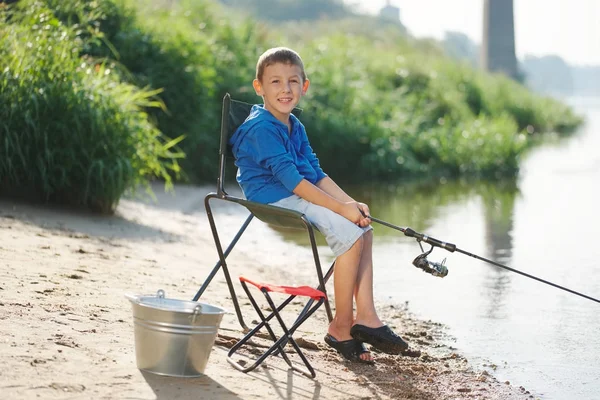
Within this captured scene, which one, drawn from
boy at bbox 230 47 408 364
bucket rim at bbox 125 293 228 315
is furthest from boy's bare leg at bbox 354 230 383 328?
bucket rim at bbox 125 293 228 315

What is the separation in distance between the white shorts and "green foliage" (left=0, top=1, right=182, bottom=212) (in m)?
3.79

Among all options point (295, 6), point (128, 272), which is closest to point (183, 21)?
point (128, 272)

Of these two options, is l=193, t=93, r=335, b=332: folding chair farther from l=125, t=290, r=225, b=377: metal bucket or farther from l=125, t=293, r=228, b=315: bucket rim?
l=125, t=290, r=225, b=377: metal bucket

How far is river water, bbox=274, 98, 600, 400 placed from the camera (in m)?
5.22

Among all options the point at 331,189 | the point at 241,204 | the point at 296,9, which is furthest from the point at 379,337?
the point at 296,9

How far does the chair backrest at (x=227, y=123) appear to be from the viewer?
4.71 m

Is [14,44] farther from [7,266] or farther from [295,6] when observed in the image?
[295,6]

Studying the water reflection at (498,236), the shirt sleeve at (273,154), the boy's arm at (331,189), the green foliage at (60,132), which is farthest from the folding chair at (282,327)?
the green foliage at (60,132)

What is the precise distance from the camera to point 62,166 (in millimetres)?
8219

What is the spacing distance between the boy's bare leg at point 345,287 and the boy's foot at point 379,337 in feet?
0.18

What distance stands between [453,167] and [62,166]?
9665 mm

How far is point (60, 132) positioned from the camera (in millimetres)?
8227

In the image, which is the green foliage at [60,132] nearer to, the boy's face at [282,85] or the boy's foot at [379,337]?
the boy's face at [282,85]

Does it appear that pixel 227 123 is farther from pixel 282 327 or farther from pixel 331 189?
pixel 282 327
